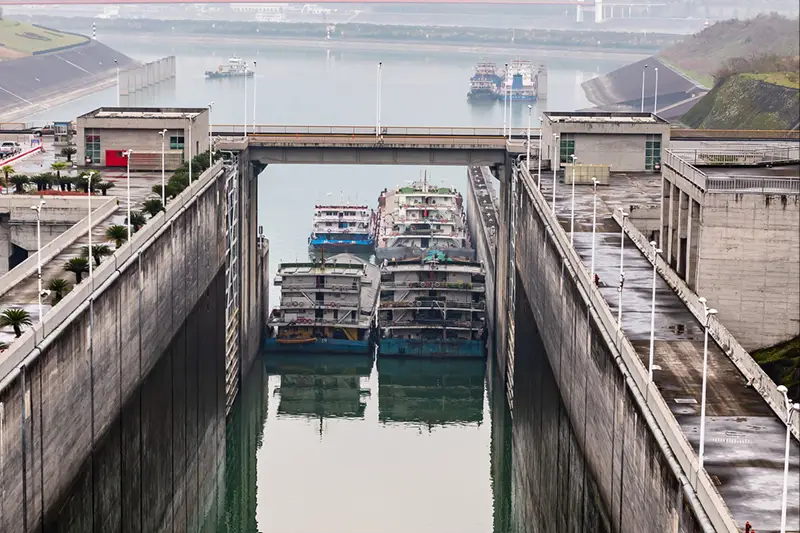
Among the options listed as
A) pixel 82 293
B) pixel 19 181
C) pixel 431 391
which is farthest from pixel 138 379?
pixel 431 391

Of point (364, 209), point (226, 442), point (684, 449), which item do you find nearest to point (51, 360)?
point (684, 449)

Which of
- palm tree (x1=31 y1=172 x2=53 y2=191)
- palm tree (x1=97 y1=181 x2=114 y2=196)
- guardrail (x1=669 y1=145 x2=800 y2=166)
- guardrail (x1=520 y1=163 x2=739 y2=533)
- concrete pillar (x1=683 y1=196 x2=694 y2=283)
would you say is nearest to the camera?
guardrail (x1=520 y1=163 x2=739 y2=533)

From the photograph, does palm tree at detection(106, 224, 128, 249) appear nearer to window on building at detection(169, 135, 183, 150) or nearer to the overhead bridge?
window on building at detection(169, 135, 183, 150)

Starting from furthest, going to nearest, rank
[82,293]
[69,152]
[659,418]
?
[69,152], [82,293], [659,418]

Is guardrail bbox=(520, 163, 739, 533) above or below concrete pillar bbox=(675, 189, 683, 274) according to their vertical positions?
below

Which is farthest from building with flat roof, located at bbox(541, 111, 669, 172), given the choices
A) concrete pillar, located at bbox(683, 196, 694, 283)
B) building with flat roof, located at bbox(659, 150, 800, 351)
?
building with flat roof, located at bbox(659, 150, 800, 351)

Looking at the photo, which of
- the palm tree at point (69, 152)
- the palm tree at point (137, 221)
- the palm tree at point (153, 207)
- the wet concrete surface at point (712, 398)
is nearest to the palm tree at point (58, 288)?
the palm tree at point (137, 221)

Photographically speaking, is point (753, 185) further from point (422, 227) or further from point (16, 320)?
point (422, 227)
